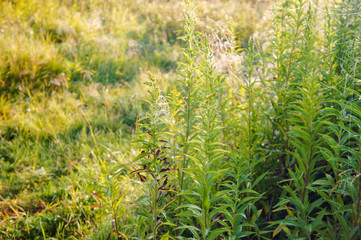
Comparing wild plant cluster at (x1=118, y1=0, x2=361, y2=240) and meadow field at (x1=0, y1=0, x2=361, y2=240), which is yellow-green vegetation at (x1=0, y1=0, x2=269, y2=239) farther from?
wild plant cluster at (x1=118, y1=0, x2=361, y2=240)

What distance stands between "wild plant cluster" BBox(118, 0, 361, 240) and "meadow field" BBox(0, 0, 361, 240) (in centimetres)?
1

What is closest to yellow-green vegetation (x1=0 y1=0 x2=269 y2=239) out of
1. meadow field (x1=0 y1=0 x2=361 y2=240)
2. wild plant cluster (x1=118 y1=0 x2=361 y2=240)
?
meadow field (x1=0 y1=0 x2=361 y2=240)

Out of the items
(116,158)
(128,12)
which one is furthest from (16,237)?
(128,12)

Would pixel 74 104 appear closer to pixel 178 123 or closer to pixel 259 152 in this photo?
pixel 178 123

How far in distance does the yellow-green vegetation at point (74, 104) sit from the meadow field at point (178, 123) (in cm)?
2

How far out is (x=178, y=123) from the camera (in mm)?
2289

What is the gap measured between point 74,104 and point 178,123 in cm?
280

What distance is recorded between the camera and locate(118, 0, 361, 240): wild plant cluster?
1.78m

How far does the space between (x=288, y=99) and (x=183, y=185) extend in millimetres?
1054

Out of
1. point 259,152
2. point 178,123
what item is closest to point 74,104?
point 178,123

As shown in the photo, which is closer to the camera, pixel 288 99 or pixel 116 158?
pixel 288 99

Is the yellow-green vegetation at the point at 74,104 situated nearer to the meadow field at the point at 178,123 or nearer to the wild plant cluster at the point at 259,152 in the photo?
the meadow field at the point at 178,123

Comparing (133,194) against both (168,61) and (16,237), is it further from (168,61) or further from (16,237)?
(168,61)

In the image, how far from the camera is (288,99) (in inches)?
93.1
